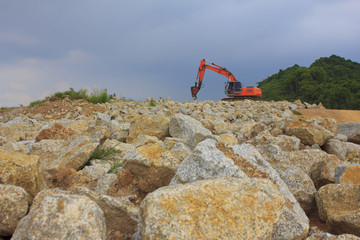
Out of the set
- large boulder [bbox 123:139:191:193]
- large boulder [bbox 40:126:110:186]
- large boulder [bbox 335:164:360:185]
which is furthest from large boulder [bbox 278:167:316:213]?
large boulder [bbox 40:126:110:186]

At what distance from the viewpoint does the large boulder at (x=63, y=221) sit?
64.4 inches

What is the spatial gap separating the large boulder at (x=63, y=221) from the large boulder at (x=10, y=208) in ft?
1.41

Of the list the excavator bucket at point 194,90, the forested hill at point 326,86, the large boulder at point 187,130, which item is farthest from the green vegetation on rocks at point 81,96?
the forested hill at point 326,86

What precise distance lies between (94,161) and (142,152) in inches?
55.4

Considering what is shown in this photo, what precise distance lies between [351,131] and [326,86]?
2450 centimetres

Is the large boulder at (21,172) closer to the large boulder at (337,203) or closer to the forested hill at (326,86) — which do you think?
the large boulder at (337,203)

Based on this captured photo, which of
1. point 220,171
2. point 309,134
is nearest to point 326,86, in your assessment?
point 309,134

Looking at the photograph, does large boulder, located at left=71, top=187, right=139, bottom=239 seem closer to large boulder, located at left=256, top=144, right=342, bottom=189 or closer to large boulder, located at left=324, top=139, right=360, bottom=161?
large boulder, located at left=256, top=144, right=342, bottom=189

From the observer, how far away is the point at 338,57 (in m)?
43.7

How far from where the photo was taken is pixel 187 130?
490 cm

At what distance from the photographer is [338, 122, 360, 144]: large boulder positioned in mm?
7594

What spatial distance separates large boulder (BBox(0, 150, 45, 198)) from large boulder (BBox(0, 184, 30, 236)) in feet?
1.25

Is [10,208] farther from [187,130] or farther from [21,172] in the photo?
[187,130]

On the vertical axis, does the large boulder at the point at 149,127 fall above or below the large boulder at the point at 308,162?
above
